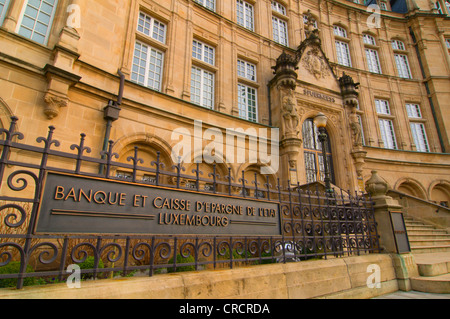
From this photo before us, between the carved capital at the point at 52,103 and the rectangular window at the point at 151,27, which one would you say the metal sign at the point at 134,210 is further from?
the rectangular window at the point at 151,27

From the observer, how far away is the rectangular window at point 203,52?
11.9m

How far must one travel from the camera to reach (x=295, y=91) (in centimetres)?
1320

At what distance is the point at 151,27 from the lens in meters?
10.5

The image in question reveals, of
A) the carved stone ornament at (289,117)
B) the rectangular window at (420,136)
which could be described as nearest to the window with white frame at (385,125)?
the rectangular window at (420,136)

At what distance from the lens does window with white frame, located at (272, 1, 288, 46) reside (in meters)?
15.7

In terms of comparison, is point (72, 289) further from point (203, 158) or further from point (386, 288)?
point (203, 158)

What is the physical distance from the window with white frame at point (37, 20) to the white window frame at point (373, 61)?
2108 centimetres

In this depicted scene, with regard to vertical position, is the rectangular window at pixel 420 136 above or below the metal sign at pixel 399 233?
above

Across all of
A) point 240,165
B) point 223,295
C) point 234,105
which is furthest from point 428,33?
point 223,295

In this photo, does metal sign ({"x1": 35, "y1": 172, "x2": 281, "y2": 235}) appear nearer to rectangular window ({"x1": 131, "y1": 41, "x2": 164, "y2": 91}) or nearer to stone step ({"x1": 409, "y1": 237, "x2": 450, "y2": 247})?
rectangular window ({"x1": 131, "y1": 41, "x2": 164, "y2": 91})

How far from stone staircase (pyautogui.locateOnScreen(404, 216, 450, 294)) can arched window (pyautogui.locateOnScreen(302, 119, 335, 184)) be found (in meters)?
4.58

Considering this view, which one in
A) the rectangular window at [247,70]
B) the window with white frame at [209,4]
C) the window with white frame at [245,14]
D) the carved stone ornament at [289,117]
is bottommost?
the carved stone ornament at [289,117]

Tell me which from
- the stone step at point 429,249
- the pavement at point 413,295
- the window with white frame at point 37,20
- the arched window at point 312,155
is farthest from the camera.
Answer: the arched window at point 312,155

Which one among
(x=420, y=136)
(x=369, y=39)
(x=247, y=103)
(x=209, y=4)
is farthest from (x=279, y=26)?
(x=420, y=136)
